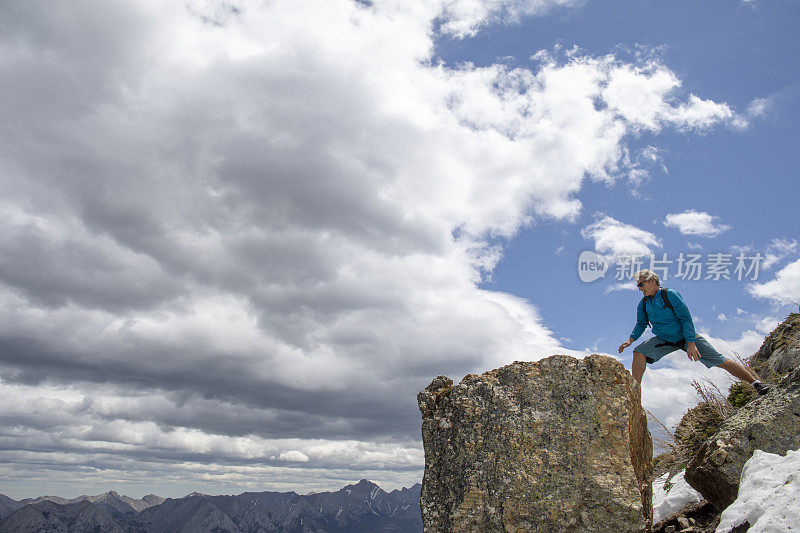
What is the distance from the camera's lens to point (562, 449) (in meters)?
7.40

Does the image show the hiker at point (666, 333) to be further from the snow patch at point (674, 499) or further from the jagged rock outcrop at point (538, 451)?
the jagged rock outcrop at point (538, 451)

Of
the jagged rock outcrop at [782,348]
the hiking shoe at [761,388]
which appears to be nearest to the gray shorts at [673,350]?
the hiking shoe at [761,388]

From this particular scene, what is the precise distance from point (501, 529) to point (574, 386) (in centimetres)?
241

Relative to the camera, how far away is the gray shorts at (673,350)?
996cm

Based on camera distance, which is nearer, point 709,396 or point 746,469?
point 746,469

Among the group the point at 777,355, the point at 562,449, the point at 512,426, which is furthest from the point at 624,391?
the point at 777,355

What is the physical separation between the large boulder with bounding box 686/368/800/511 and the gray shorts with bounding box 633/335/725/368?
4.91 ft

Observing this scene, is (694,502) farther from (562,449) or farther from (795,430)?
(562,449)

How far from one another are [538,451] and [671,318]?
4.67 metres

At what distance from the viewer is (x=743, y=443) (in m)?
7.92

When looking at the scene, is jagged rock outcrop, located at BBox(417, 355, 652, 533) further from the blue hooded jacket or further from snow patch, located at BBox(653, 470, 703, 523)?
the blue hooded jacket

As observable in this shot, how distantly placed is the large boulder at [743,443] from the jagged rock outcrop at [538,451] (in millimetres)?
969

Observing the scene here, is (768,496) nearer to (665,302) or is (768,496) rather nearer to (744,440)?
A: (744,440)

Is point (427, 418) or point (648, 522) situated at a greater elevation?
point (427, 418)
